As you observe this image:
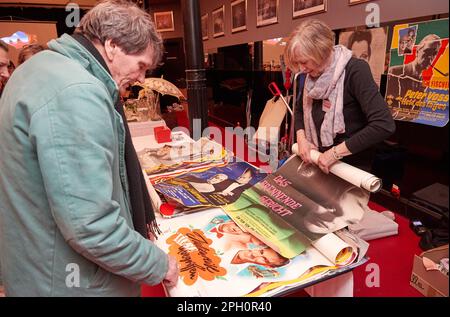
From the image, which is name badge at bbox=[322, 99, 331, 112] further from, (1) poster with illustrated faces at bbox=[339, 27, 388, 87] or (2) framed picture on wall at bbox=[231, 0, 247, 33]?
(2) framed picture on wall at bbox=[231, 0, 247, 33]

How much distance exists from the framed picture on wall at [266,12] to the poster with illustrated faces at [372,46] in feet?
4.63

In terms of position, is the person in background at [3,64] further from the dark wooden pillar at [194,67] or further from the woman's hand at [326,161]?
the woman's hand at [326,161]

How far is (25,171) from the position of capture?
26.4 inches

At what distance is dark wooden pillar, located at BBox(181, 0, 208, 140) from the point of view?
2287 millimetres

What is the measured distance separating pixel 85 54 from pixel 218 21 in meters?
5.42

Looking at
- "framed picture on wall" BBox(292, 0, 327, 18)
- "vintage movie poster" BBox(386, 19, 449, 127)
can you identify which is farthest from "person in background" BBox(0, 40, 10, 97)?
"framed picture on wall" BBox(292, 0, 327, 18)

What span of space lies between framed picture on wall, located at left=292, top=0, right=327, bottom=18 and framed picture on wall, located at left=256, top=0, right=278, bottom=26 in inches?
17.1

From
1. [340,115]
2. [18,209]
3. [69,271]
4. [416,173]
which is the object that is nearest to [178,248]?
[69,271]

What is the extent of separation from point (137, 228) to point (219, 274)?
27 centimetres

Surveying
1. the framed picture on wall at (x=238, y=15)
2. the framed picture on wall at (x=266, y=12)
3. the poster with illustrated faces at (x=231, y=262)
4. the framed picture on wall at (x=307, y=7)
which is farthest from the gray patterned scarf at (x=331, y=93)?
the framed picture on wall at (x=238, y=15)

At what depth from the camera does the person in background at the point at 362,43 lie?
239 cm

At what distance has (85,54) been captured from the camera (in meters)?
0.74

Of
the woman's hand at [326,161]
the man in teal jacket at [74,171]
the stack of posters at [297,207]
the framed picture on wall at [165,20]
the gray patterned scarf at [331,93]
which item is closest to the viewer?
the man in teal jacket at [74,171]
